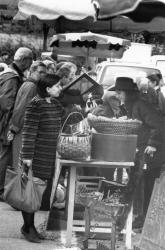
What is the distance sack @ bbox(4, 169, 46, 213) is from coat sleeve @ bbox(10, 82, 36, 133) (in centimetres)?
204

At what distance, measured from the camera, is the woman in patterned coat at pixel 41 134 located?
26.3 ft

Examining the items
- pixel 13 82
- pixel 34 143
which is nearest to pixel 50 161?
pixel 34 143

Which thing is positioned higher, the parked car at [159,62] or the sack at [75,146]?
the parked car at [159,62]

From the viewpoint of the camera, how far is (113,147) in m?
7.72

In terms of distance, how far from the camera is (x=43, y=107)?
8.12m

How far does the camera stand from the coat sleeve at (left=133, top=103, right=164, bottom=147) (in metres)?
8.77

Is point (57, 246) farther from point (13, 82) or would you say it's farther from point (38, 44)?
point (38, 44)

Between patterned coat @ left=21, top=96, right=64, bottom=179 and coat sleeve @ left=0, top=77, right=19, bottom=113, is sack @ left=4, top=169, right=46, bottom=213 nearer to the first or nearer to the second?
patterned coat @ left=21, top=96, right=64, bottom=179

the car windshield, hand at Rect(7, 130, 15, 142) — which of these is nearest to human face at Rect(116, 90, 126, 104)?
hand at Rect(7, 130, 15, 142)

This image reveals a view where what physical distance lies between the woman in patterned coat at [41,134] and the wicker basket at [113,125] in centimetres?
61

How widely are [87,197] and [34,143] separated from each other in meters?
0.87

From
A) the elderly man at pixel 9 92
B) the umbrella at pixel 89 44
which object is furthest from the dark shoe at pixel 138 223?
the umbrella at pixel 89 44

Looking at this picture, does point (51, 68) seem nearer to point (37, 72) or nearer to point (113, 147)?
point (37, 72)

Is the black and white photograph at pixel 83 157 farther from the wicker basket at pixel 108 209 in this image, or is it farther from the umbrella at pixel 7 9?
the umbrella at pixel 7 9
